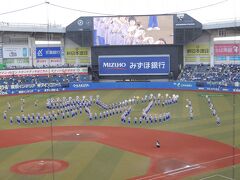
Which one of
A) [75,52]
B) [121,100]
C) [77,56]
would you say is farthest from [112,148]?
[75,52]

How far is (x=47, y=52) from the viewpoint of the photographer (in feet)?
198

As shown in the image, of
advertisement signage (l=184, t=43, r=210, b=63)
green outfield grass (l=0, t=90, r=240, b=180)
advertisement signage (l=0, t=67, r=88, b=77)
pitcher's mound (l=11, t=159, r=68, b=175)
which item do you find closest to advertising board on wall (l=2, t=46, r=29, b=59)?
advertisement signage (l=0, t=67, r=88, b=77)

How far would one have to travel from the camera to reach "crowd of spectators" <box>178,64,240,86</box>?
49588 millimetres

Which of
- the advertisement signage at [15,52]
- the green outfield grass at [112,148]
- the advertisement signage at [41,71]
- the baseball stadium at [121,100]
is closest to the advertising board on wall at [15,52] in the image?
the advertisement signage at [15,52]

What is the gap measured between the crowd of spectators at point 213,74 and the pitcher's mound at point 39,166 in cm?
3250

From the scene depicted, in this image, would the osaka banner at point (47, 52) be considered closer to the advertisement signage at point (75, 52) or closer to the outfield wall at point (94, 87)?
the advertisement signage at point (75, 52)

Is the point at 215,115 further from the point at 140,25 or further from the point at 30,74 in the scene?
the point at 30,74

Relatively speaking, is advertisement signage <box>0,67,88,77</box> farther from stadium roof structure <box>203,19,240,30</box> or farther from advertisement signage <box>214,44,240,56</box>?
advertisement signage <box>214,44,240,56</box>

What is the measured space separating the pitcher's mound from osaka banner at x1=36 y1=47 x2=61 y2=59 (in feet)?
133

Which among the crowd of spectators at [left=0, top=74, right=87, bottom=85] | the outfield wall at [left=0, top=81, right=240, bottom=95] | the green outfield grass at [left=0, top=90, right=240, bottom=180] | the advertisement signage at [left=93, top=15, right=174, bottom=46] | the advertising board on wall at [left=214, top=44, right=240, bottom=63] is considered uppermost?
the advertisement signage at [left=93, top=15, right=174, bottom=46]

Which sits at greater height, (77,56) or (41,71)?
(77,56)

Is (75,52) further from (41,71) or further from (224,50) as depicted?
(224,50)

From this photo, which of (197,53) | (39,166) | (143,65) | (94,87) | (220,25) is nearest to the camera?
(39,166)

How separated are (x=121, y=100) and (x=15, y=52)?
24.3m
